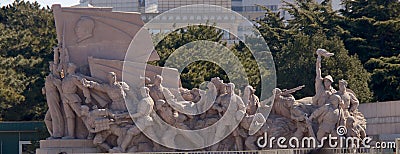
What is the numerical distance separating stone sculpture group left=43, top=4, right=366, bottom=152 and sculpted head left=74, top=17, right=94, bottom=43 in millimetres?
26

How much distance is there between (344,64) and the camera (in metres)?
33.8

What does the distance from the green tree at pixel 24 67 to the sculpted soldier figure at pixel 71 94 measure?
1142 centimetres

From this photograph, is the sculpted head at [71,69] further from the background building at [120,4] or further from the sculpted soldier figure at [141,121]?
the background building at [120,4]

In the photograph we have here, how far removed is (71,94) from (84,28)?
166 cm

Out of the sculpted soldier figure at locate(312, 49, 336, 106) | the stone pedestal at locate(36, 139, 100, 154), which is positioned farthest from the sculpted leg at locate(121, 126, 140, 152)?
the sculpted soldier figure at locate(312, 49, 336, 106)

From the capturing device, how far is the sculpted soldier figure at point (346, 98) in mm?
26500

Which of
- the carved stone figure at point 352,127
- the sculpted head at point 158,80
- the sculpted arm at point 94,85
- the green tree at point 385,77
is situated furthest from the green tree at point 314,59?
the sculpted arm at point 94,85

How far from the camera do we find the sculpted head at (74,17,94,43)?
26516 mm

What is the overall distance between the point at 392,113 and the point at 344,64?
17.7 feet

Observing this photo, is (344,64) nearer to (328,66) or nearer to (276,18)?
(328,66)

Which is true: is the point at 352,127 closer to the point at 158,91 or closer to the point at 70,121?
the point at 158,91

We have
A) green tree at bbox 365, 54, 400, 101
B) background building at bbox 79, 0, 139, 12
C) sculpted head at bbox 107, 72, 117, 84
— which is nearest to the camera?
sculpted head at bbox 107, 72, 117, 84

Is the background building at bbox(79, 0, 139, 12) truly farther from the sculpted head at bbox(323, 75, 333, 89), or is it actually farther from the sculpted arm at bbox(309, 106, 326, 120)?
the sculpted arm at bbox(309, 106, 326, 120)

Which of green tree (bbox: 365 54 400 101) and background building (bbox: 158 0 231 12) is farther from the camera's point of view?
background building (bbox: 158 0 231 12)
